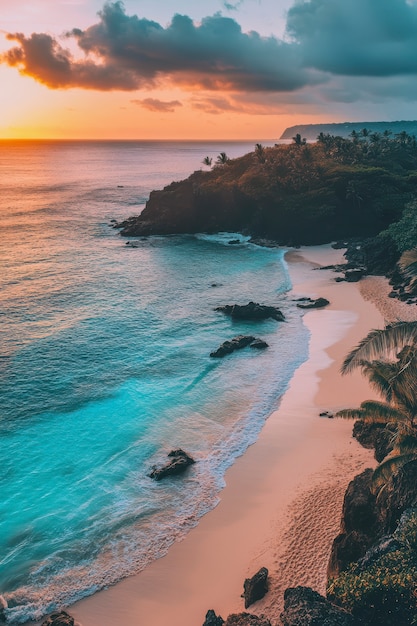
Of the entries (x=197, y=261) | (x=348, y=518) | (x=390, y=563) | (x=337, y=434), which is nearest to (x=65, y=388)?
(x=337, y=434)

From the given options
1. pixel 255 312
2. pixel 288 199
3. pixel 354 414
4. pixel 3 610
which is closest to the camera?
pixel 3 610

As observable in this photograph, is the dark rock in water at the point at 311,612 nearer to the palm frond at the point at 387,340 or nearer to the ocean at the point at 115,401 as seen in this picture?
the ocean at the point at 115,401

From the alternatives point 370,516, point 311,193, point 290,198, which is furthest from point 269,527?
point 311,193

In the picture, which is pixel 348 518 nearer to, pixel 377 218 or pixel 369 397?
pixel 369 397

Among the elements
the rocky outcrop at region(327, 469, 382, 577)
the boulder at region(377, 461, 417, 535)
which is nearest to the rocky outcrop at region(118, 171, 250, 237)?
the rocky outcrop at region(327, 469, 382, 577)

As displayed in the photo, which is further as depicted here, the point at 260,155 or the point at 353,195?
the point at 260,155

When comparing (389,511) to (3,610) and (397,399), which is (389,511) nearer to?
A: (397,399)
